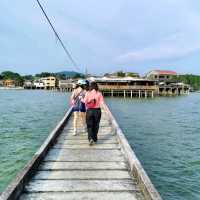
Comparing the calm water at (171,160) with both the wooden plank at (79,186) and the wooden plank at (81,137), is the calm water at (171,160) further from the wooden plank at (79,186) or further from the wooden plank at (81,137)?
the wooden plank at (79,186)

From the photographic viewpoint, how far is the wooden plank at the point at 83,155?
7041 millimetres

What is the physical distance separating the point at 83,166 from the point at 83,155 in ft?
3.18

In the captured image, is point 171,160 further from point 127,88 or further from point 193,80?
point 193,80

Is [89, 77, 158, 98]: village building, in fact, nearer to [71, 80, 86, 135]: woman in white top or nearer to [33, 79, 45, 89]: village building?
[71, 80, 86, 135]: woman in white top

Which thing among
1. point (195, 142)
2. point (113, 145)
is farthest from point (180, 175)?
point (195, 142)

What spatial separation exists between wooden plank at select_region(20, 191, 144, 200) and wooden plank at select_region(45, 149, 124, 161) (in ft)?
6.91

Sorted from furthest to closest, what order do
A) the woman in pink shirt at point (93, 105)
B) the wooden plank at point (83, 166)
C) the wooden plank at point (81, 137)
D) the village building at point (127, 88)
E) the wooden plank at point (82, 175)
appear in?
1. the village building at point (127, 88)
2. the wooden plank at point (81, 137)
3. the woman in pink shirt at point (93, 105)
4. the wooden plank at point (83, 166)
5. the wooden plank at point (82, 175)

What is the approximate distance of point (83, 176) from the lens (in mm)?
5750

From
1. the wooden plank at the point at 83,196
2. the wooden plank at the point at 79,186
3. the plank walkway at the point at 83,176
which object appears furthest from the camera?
the wooden plank at the point at 79,186

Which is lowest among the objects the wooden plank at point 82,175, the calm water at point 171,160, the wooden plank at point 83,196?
the calm water at point 171,160

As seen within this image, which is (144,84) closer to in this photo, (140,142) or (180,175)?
(140,142)

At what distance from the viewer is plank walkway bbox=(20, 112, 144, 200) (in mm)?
4867

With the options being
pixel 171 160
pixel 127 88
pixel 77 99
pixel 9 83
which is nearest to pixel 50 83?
pixel 9 83

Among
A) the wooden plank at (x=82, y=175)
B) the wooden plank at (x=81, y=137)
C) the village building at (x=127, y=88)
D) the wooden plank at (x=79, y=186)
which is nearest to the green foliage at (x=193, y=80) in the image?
the village building at (x=127, y=88)
